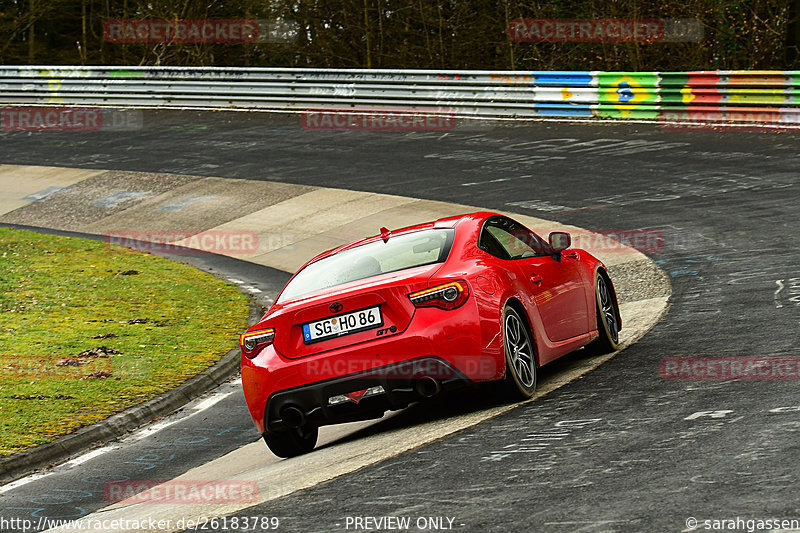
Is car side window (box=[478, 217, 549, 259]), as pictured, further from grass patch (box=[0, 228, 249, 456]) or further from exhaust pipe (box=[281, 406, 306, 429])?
grass patch (box=[0, 228, 249, 456])

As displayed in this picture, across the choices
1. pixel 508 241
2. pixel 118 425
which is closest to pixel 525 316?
pixel 508 241

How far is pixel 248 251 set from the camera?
1880cm

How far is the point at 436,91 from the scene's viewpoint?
27078 millimetres

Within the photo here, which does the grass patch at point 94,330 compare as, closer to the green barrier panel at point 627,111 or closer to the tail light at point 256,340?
the tail light at point 256,340

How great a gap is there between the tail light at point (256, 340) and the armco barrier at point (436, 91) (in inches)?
635

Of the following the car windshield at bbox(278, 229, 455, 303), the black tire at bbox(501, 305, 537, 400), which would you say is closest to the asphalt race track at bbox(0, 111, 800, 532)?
the black tire at bbox(501, 305, 537, 400)

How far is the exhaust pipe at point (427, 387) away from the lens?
23.6ft

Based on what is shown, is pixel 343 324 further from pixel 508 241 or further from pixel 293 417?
pixel 508 241

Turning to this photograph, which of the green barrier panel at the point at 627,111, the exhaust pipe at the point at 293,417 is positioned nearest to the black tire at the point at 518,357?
the exhaust pipe at the point at 293,417

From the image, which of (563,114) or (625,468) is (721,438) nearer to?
(625,468)

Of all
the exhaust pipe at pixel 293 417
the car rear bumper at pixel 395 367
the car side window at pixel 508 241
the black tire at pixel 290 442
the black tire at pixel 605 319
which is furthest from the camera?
the black tire at pixel 605 319

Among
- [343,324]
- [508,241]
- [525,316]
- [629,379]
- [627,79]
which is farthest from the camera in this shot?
[627,79]

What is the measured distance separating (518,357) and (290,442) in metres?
1.67

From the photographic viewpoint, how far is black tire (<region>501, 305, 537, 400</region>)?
7.52 m
